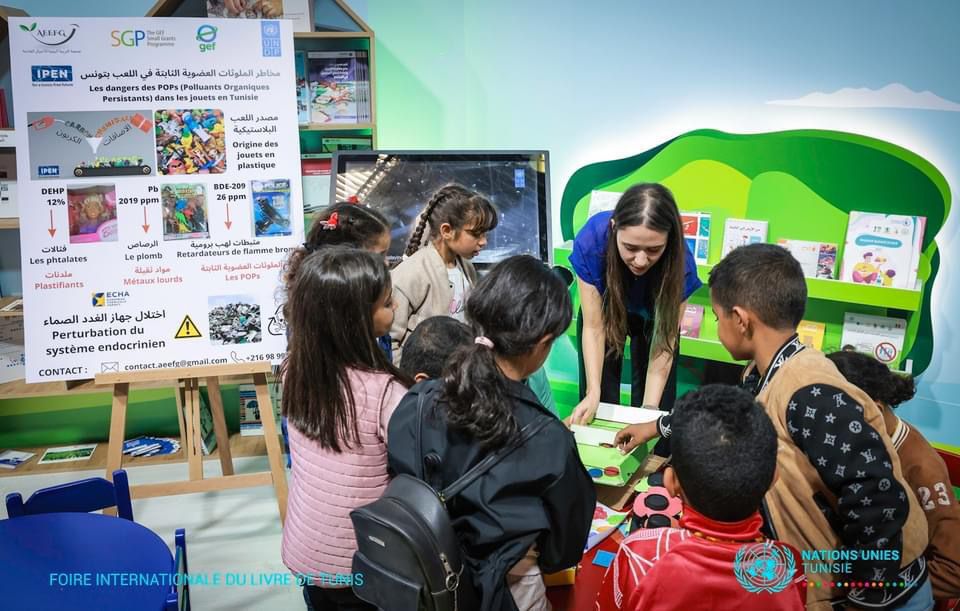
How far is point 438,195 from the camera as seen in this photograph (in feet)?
8.88

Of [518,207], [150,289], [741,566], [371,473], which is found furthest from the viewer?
[518,207]

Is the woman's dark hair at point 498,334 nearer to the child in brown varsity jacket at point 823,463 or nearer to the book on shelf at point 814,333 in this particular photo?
the child in brown varsity jacket at point 823,463

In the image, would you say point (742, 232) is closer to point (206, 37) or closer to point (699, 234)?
point (699, 234)

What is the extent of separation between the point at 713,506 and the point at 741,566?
0.34ft

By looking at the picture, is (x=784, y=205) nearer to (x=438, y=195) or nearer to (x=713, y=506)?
(x=438, y=195)

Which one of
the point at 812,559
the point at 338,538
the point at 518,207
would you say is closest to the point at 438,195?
the point at 518,207

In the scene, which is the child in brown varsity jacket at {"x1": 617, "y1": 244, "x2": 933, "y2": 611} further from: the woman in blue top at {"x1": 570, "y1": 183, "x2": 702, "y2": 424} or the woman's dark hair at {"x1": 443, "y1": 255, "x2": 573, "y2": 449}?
the woman in blue top at {"x1": 570, "y1": 183, "x2": 702, "y2": 424}

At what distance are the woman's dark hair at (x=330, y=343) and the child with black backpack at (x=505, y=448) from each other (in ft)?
0.74

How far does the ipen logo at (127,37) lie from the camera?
2.88m

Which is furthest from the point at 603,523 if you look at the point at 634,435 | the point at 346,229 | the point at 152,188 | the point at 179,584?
the point at 152,188

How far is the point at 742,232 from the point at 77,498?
2775 millimetres

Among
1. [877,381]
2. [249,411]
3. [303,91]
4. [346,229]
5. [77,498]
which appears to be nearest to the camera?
[877,381]

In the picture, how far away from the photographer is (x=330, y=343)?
1.57m

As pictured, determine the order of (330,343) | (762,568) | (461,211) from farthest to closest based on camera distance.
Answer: (461,211)
(330,343)
(762,568)
